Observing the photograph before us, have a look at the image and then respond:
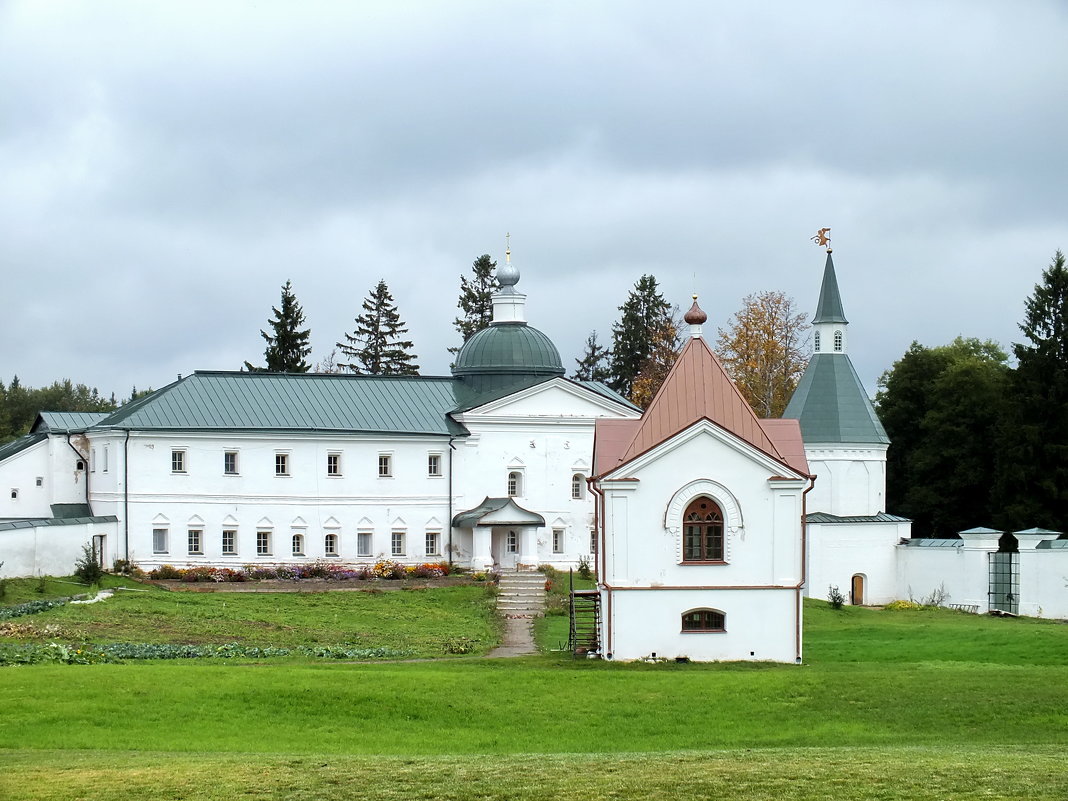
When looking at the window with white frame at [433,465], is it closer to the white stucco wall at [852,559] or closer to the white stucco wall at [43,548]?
the white stucco wall at [43,548]

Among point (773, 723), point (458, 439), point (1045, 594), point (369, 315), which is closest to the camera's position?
point (773, 723)

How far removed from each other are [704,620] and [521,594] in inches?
682

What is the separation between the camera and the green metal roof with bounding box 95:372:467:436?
53438 mm

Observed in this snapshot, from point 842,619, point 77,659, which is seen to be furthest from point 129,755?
point 842,619

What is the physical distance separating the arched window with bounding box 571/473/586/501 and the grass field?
82.6ft

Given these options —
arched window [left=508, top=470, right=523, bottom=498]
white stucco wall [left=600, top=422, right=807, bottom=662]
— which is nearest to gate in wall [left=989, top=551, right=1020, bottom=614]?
arched window [left=508, top=470, right=523, bottom=498]

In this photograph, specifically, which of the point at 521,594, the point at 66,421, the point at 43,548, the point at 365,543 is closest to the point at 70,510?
the point at 66,421

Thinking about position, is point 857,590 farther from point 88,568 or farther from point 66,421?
point 66,421

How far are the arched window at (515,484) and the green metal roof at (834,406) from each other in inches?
388

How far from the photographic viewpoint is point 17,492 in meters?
53.4

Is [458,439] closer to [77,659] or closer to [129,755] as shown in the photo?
[77,659]

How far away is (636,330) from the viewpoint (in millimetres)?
84938

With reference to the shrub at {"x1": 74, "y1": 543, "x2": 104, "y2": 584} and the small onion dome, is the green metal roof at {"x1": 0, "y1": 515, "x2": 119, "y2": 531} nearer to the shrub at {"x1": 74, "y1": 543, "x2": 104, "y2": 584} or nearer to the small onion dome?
the shrub at {"x1": 74, "y1": 543, "x2": 104, "y2": 584}

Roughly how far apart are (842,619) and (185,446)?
2268 centimetres
